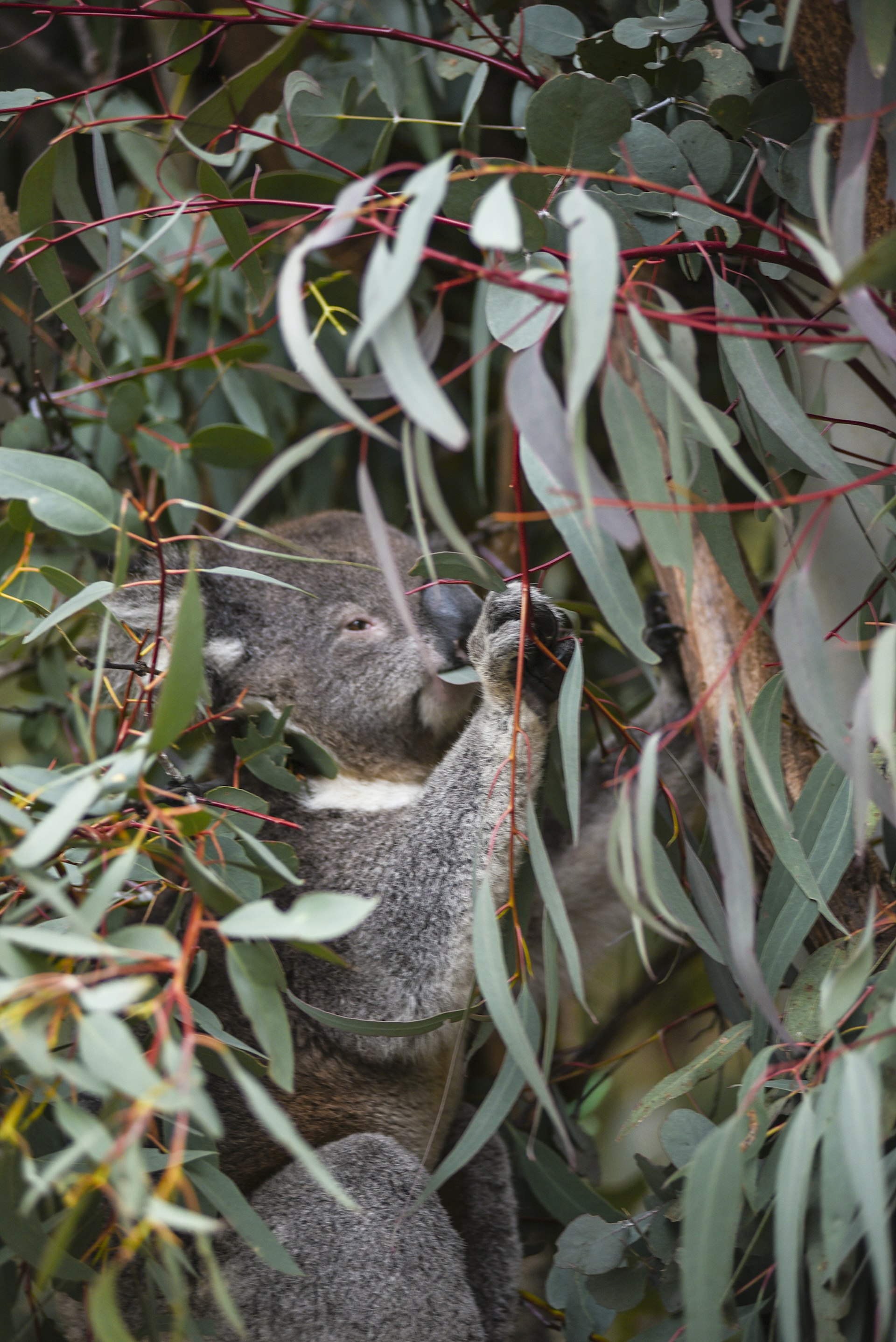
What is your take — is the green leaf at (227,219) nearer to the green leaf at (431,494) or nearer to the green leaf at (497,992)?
the green leaf at (431,494)

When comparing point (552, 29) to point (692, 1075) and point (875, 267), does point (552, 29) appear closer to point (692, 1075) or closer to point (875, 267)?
point (875, 267)

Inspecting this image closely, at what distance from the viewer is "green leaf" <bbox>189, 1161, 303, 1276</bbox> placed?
1.33 m

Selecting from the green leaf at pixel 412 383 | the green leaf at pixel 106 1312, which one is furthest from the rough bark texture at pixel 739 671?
the green leaf at pixel 106 1312

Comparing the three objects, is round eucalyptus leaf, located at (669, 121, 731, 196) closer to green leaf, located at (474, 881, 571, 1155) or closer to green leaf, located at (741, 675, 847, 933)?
green leaf, located at (741, 675, 847, 933)

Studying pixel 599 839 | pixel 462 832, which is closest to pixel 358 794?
pixel 462 832

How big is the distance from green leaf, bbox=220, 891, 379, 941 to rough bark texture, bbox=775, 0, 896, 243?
A: 1.30 meters

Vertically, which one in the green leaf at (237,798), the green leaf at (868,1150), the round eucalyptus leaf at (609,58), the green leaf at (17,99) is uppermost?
the green leaf at (17,99)

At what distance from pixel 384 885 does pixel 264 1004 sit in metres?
0.99

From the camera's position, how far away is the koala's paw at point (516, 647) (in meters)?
1.79

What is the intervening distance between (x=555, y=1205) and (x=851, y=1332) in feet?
3.23

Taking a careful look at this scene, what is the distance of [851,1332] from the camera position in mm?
1354

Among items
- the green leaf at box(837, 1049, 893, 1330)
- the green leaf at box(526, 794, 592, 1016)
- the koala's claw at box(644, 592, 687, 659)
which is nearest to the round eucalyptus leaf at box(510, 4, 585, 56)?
the koala's claw at box(644, 592, 687, 659)

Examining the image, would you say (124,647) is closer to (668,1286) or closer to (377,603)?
(377,603)

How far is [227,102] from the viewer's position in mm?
1759
